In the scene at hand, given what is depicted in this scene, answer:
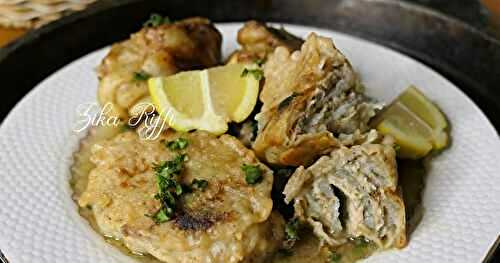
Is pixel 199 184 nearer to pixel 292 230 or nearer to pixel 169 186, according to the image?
pixel 169 186

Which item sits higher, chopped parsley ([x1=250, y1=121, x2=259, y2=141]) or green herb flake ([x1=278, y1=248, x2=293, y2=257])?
chopped parsley ([x1=250, y1=121, x2=259, y2=141])

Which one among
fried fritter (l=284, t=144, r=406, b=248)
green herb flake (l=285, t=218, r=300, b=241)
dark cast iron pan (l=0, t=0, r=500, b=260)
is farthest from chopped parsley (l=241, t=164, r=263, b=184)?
dark cast iron pan (l=0, t=0, r=500, b=260)

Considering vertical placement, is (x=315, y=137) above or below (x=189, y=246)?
above

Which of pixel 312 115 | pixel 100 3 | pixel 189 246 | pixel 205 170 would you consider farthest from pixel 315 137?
pixel 100 3

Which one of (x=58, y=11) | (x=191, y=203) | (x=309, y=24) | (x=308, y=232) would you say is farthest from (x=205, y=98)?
(x=58, y=11)

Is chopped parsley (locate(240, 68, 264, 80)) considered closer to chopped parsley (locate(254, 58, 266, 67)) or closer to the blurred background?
chopped parsley (locate(254, 58, 266, 67))

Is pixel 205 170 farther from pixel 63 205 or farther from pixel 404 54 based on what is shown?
pixel 404 54
